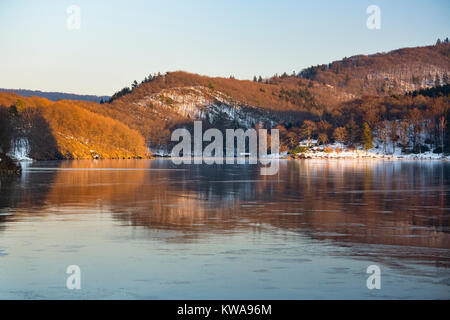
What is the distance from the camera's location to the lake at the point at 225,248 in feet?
37.6

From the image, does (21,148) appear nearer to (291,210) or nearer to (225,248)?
(291,210)

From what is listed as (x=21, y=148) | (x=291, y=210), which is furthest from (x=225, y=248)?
(x=21, y=148)

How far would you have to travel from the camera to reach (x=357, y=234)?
18.4m

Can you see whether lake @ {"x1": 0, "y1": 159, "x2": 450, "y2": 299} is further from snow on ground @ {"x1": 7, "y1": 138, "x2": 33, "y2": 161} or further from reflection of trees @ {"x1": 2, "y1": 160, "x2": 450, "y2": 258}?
snow on ground @ {"x1": 7, "y1": 138, "x2": 33, "y2": 161}

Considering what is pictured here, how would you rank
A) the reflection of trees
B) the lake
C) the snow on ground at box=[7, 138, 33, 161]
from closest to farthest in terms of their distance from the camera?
1. the lake
2. the reflection of trees
3. the snow on ground at box=[7, 138, 33, 161]

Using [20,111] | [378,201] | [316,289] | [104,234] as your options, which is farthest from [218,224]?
[20,111]

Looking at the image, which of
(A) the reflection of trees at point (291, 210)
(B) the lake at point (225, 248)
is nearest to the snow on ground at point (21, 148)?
(A) the reflection of trees at point (291, 210)

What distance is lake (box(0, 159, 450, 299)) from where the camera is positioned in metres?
11.4

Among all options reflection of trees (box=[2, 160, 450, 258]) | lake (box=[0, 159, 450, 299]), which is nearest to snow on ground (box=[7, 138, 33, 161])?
reflection of trees (box=[2, 160, 450, 258])

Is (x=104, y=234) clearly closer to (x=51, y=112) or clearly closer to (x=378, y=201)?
(x=378, y=201)

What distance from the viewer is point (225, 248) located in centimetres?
Answer: 1584

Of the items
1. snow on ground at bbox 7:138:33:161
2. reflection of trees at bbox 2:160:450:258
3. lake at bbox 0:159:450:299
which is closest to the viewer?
lake at bbox 0:159:450:299

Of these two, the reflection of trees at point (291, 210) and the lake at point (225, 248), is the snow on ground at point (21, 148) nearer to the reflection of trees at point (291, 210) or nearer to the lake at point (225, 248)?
the reflection of trees at point (291, 210)
